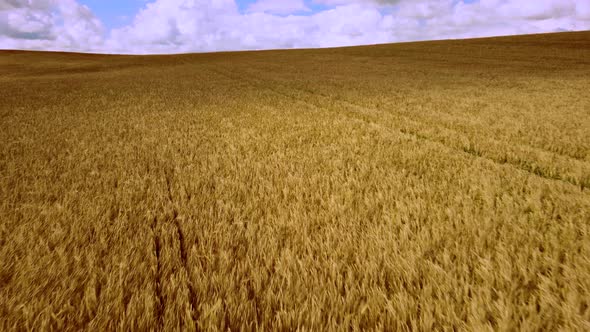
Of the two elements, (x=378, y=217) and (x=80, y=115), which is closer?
(x=378, y=217)

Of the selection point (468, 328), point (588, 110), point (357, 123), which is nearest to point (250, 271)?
point (468, 328)

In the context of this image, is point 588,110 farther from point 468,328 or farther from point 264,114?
point 468,328

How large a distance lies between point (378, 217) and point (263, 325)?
131cm

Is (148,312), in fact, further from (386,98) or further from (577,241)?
(386,98)

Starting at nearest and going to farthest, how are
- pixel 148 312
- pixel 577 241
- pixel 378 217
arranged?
pixel 148 312, pixel 577 241, pixel 378 217

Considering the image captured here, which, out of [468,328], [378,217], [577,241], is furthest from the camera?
[378,217]

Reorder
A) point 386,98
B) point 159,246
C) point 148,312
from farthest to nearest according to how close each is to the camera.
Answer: point 386,98, point 159,246, point 148,312

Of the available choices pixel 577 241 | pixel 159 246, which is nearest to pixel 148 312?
pixel 159 246

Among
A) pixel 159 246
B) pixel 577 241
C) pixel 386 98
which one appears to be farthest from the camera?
pixel 386 98

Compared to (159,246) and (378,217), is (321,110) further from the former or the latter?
(159,246)

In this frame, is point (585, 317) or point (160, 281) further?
point (160, 281)

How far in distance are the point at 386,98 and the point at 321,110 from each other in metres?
2.94

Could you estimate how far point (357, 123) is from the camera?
6.44m

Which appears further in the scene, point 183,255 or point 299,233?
point 299,233
